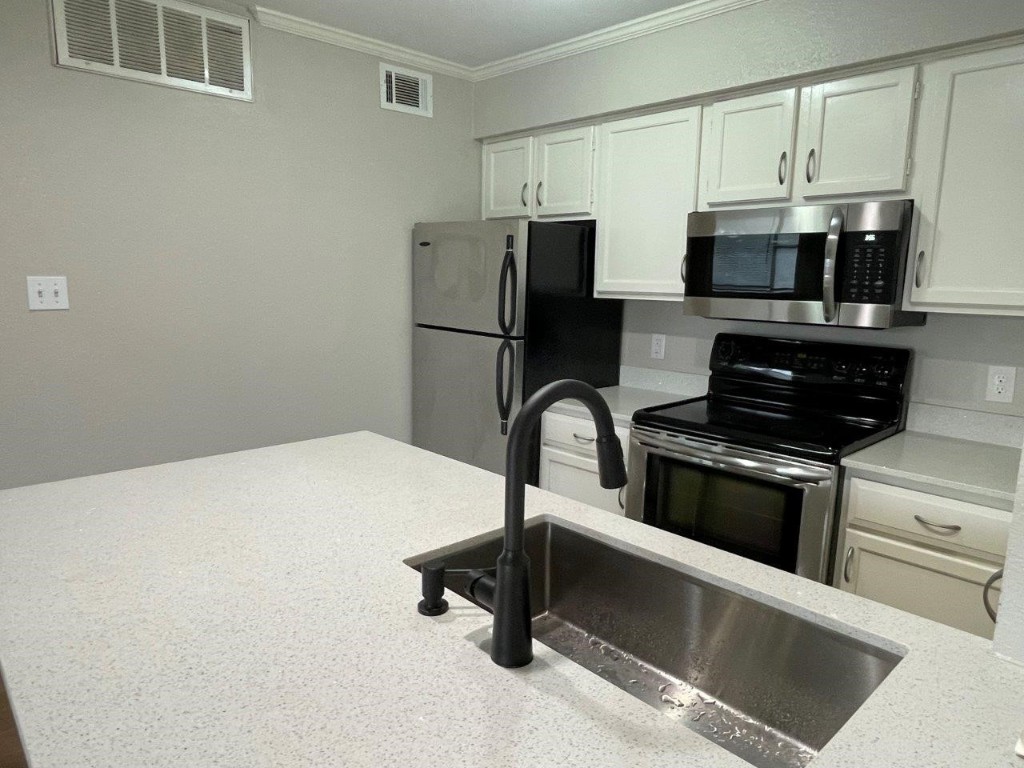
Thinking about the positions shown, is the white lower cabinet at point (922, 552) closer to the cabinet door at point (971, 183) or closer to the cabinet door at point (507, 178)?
the cabinet door at point (971, 183)

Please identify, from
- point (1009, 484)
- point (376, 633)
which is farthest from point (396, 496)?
point (1009, 484)

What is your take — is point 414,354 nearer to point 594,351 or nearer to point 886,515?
point 594,351

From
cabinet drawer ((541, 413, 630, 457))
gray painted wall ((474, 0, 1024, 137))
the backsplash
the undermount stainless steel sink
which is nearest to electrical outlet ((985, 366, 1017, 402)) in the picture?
the backsplash

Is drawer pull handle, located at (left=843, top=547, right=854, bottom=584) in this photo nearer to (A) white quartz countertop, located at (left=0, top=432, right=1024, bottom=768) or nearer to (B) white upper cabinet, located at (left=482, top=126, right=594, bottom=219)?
(A) white quartz countertop, located at (left=0, top=432, right=1024, bottom=768)

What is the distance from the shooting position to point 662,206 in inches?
Result: 111

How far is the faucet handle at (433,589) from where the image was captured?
101 cm

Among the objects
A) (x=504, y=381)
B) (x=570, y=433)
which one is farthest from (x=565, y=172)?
(x=570, y=433)

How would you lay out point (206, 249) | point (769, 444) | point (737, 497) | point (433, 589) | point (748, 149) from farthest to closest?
1. point (206, 249)
2. point (748, 149)
3. point (737, 497)
4. point (769, 444)
5. point (433, 589)

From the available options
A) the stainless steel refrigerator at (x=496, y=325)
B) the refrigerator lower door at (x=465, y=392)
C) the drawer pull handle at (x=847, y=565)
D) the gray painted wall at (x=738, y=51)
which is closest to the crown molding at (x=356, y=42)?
the gray painted wall at (x=738, y=51)

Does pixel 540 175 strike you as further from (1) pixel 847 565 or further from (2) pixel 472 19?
(1) pixel 847 565

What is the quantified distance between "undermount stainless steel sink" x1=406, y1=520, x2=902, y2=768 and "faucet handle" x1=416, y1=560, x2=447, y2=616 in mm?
114

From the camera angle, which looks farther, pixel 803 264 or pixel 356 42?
pixel 356 42

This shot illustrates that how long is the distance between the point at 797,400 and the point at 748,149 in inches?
39.7

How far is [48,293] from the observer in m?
2.40
